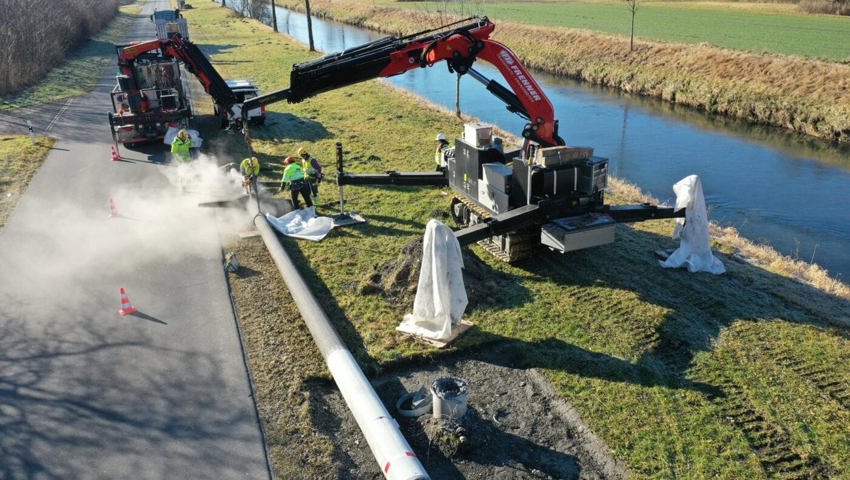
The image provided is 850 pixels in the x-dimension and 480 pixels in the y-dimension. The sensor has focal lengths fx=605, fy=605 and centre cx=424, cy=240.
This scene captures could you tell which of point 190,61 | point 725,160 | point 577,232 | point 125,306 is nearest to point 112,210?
point 125,306

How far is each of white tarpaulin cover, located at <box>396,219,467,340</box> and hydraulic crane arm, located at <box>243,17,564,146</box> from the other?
406 cm

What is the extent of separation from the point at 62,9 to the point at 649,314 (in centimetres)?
5245

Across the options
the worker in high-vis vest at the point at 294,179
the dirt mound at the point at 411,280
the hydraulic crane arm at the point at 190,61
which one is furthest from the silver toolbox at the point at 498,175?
the hydraulic crane arm at the point at 190,61

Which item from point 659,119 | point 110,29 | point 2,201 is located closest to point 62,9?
point 110,29

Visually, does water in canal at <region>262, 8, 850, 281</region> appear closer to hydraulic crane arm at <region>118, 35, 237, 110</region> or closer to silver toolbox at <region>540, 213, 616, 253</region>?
silver toolbox at <region>540, 213, 616, 253</region>

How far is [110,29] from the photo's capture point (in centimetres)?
6141

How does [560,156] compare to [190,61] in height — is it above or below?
below

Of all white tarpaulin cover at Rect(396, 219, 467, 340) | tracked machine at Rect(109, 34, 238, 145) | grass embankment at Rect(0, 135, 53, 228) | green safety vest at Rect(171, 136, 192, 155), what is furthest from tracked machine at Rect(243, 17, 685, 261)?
tracked machine at Rect(109, 34, 238, 145)

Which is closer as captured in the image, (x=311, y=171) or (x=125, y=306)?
(x=125, y=306)

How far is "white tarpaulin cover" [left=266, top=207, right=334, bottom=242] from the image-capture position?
13.7 meters

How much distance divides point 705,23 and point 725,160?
31117 millimetres

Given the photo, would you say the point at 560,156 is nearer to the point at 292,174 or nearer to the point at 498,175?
the point at 498,175

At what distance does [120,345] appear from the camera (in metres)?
9.75

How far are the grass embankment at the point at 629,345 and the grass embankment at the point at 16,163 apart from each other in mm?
7824
